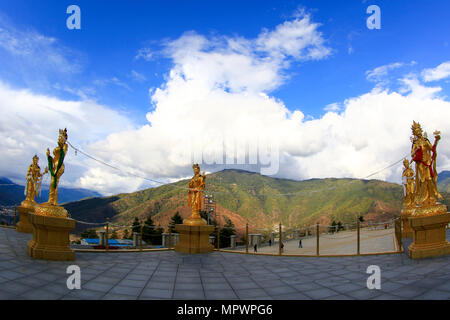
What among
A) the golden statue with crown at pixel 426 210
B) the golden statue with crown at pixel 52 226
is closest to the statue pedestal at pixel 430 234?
the golden statue with crown at pixel 426 210

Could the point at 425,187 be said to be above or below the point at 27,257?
above

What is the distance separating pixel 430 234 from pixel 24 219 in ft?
48.7

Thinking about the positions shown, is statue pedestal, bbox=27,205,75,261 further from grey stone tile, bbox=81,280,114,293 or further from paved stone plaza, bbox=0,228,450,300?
grey stone tile, bbox=81,280,114,293

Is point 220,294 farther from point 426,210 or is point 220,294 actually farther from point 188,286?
point 426,210

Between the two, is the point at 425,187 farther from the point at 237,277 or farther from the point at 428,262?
the point at 237,277

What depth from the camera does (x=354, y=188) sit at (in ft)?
382

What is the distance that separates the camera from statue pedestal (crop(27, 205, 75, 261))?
6267 mm

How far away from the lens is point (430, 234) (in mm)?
6797

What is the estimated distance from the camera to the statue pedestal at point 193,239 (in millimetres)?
9266
